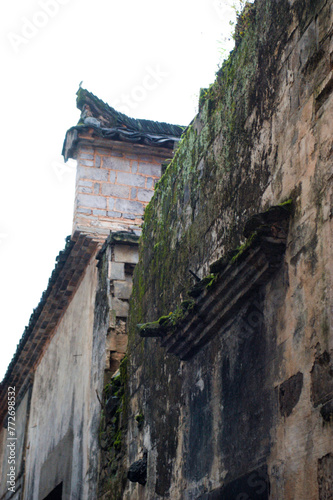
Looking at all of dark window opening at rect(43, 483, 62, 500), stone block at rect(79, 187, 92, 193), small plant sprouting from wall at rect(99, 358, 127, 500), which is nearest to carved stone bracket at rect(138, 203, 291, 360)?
small plant sprouting from wall at rect(99, 358, 127, 500)

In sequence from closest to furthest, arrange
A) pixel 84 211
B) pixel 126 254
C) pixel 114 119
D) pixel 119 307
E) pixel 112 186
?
pixel 119 307 → pixel 126 254 → pixel 84 211 → pixel 112 186 → pixel 114 119

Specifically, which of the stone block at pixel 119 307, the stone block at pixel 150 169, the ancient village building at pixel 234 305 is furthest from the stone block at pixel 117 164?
the stone block at pixel 119 307

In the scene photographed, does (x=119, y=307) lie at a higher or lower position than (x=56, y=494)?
higher

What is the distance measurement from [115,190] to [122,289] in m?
2.87

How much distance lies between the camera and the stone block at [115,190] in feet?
36.8

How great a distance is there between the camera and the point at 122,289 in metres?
8.80

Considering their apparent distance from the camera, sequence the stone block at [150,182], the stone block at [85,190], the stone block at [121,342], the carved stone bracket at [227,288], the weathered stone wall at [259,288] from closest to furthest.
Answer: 1. the weathered stone wall at [259,288]
2. the carved stone bracket at [227,288]
3. the stone block at [121,342]
4. the stone block at [85,190]
5. the stone block at [150,182]

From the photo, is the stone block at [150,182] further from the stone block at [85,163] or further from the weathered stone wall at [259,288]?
the weathered stone wall at [259,288]

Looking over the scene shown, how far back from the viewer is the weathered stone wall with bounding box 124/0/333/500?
364 cm

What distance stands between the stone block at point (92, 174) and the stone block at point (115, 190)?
137 millimetres

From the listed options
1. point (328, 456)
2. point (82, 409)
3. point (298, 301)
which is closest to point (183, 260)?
point (298, 301)

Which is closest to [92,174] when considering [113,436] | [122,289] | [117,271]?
[117,271]

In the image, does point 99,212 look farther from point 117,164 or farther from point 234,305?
point 234,305

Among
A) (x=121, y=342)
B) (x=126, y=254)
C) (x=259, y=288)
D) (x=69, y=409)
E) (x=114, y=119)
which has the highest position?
Answer: (x=114, y=119)
